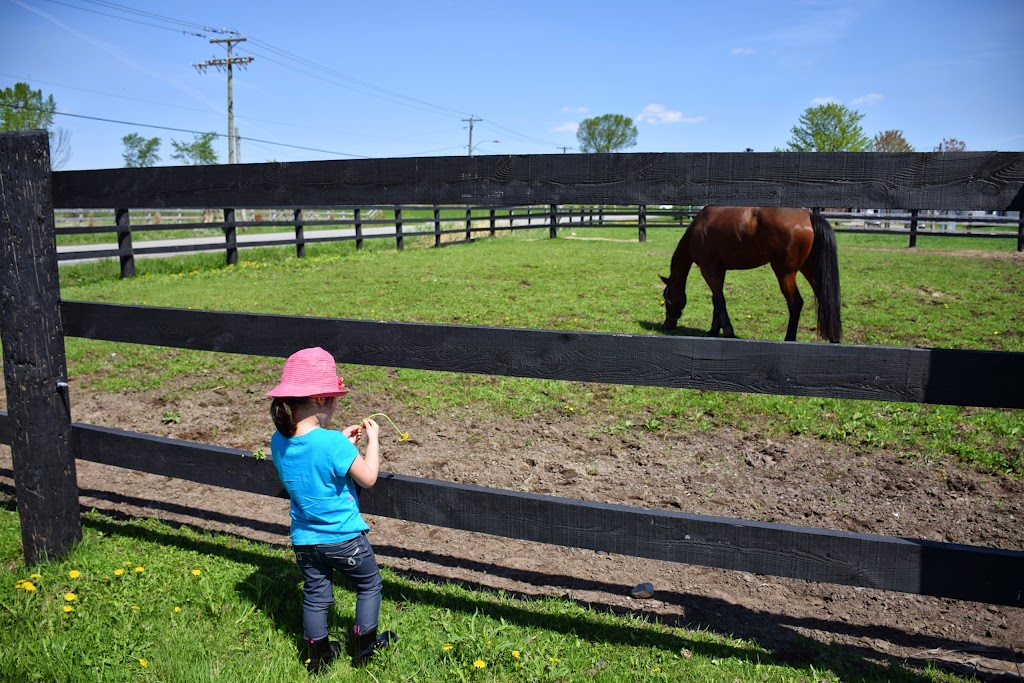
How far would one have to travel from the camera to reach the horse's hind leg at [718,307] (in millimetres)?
8266

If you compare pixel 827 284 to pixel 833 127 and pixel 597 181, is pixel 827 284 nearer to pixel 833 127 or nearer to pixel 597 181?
pixel 597 181

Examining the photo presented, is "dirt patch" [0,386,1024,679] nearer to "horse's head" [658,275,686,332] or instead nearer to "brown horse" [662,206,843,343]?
"brown horse" [662,206,843,343]

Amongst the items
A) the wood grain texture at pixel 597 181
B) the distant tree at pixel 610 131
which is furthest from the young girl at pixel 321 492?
the distant tree at pixel 610 131

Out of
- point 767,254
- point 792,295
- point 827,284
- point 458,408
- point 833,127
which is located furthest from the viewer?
point 833,127

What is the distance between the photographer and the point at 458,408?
5828 mm

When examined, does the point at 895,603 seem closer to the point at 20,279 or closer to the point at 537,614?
the point at 537,614

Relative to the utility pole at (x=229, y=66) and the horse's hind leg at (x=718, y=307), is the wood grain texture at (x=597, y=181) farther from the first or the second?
the utility pole at (x=229, y=66)

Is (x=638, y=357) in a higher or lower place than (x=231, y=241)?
lower

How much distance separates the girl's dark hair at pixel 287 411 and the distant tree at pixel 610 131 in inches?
4500

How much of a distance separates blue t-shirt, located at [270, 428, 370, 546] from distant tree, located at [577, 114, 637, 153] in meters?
114

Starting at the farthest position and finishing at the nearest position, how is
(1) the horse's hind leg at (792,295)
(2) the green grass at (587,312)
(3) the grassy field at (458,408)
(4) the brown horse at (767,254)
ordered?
(1) the horse's hind leg at (792,295) < (4) the brown horse at (767,254) < (2) the green grass at (587,312) < (3) the grassy field at (458,408)

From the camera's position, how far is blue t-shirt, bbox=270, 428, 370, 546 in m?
2.53

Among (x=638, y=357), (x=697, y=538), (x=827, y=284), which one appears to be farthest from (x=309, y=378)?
(x=827, y=284)

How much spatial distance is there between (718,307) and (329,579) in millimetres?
6636
